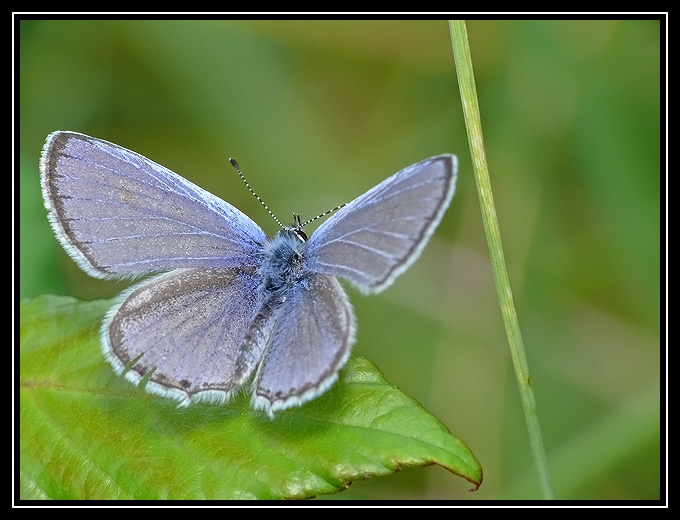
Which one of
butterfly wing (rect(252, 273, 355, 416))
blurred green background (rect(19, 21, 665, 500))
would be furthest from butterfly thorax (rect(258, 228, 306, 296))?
blurred green background (rect(19, 21, 665, 500))

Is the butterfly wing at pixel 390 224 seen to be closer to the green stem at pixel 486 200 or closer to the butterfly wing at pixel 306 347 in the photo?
→ the butterfly wing at pixel 306 347

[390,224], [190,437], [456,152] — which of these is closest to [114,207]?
[190,437]

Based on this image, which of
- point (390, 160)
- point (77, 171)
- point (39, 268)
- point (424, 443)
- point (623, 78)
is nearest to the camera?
point (424, 443)

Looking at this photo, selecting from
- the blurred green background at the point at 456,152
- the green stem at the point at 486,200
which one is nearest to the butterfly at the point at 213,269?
the green stem at the point at 486,200

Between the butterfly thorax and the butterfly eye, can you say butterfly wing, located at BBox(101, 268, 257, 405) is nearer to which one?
the butterfly thorax

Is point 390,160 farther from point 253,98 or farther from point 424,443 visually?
point 424,443
